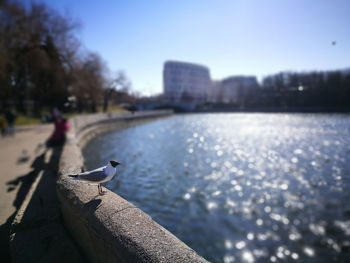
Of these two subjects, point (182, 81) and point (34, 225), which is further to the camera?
point (182, 81)

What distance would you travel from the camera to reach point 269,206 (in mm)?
7523

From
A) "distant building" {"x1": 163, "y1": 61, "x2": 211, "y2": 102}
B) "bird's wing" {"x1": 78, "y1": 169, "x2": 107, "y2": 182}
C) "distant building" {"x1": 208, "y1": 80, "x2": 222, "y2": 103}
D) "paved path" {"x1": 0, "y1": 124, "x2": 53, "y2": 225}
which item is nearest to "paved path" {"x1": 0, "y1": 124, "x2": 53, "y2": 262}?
"paved path" {"x1": 0, "y1": 124, "x2": 53, "y2": 225}

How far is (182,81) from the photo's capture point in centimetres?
10869

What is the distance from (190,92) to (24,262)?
11014cm

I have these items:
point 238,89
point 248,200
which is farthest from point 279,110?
point 248,200

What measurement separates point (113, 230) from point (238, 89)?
91.6 metres

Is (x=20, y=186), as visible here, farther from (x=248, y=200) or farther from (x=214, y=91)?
(x=214, y=91)

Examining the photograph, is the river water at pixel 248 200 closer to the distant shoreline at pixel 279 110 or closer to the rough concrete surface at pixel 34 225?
the rough concrete surface at pixel 34 225

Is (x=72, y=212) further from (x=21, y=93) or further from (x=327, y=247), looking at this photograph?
(x=21, y=93)

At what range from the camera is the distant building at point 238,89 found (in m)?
80.3

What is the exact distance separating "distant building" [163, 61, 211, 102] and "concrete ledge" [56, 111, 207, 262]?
97781mm

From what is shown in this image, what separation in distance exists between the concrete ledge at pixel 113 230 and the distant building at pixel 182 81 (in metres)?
97.8

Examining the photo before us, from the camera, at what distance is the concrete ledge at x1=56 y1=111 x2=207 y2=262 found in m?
2.15

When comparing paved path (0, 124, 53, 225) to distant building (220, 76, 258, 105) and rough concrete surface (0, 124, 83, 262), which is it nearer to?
rough concrete surface (0, 124, 83, 262)
